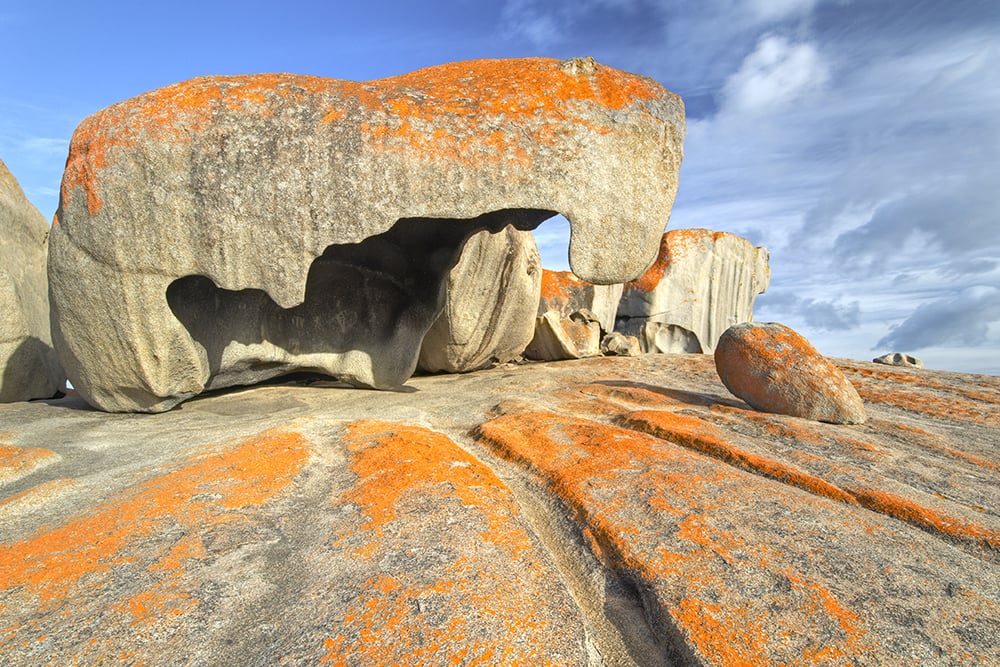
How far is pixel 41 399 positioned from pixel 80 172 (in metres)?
2.29

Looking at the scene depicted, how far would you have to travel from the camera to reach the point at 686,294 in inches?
385

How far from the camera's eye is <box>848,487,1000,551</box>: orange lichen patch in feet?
5.85

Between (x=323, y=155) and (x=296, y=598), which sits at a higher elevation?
(x=323, y=155)

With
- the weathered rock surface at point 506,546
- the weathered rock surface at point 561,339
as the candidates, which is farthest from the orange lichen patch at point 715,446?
the weathered rock surface at point 561,339

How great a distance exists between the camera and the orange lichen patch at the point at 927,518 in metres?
1.78

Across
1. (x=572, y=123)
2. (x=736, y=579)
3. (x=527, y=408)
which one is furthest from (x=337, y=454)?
(x=572, y=123)

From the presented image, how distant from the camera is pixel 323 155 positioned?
125 inches

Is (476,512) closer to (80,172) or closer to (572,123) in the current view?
(572,123)

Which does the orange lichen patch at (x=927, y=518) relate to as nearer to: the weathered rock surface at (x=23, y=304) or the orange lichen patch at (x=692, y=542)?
the orange lichen patch at (x=692, y=542)

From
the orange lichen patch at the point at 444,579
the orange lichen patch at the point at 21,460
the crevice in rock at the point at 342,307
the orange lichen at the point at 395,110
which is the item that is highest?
the orange lichen at the point at 395,110

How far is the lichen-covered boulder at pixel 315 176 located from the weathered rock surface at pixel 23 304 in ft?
4.09

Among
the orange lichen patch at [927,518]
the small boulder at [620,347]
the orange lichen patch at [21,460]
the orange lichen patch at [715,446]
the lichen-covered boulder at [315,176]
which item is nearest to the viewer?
the orange lichen patch at [927,518]

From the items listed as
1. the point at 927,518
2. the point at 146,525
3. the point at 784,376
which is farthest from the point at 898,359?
the point at 146,525

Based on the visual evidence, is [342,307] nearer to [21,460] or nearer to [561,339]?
[21,460]
